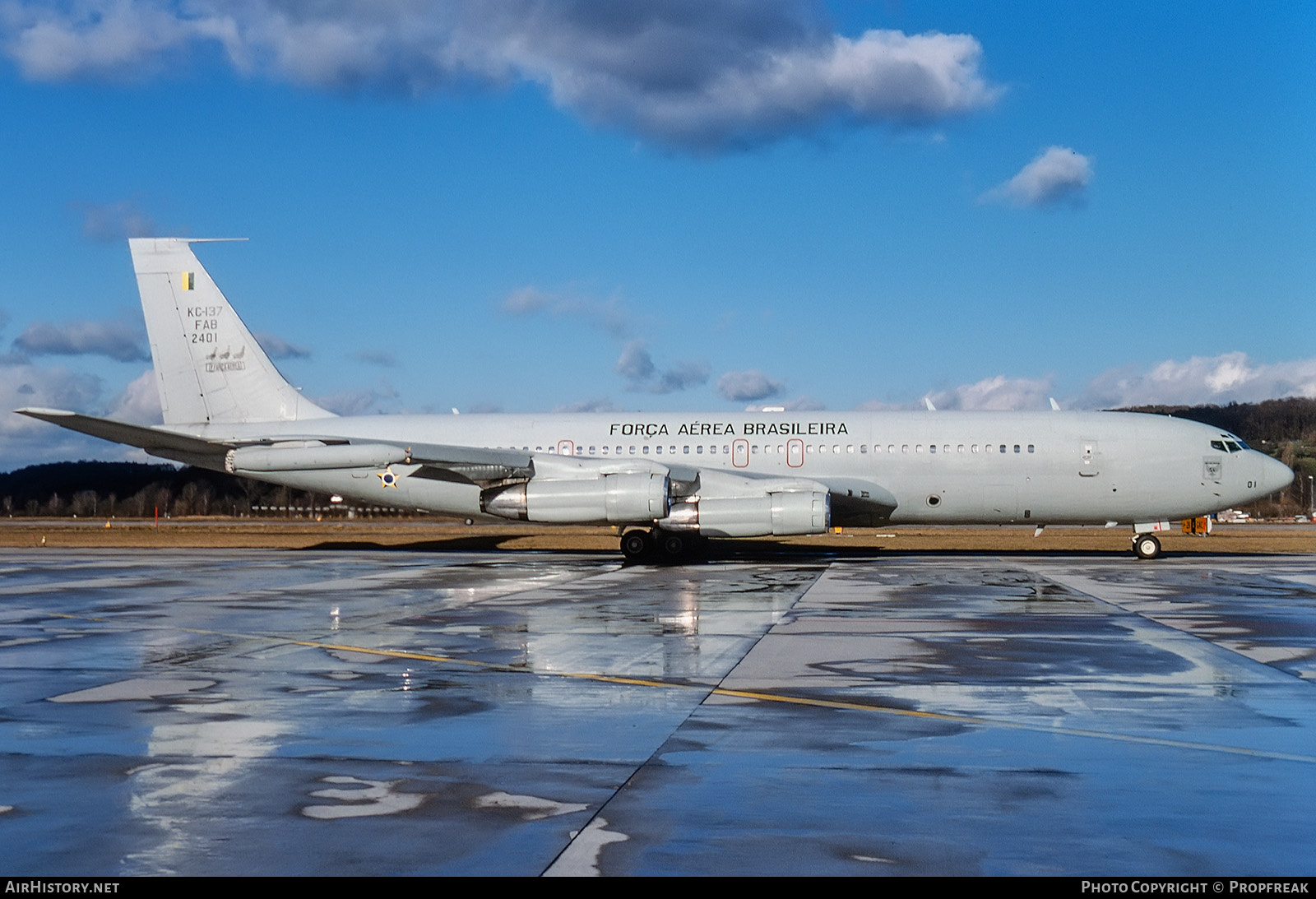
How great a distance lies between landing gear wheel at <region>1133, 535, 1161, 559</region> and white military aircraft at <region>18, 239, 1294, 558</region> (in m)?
0.06

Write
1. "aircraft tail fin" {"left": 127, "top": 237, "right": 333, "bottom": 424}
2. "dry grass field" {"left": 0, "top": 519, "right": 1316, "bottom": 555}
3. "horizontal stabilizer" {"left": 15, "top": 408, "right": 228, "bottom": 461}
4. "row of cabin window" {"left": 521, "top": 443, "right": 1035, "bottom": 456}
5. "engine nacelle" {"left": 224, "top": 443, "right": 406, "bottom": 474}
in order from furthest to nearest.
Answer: "dry grass field" {"left": 0, "top": 519, "right": 1316, "bottom": 555}, "aircraft tail fin" {"left": 127, "top": 237, "right": 333, "bottom": 424}, "row of cabin window" {"left": 521, "top": 443, "right": 1035, "bottom": 456}, "engine nacelle" {"left": 224, "top": 443, "right": 406, "bottom": 474}, "horizontal stabilizer" {"left": 15, "top": 408, "right": 228, "bottom": 461}

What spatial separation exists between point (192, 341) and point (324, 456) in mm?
8113

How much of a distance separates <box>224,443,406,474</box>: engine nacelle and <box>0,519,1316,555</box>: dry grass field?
Result: 970 cm

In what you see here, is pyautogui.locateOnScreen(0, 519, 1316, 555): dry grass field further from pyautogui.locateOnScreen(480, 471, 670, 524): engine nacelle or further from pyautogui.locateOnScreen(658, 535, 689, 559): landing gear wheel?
pyautogui.locateOnScreen(480, 471, 670, 524): engine nacelle

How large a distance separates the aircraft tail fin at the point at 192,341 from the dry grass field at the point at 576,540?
774 centimetres

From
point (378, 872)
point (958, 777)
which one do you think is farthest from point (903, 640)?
point (378, 872)

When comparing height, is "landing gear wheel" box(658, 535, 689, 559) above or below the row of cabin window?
below

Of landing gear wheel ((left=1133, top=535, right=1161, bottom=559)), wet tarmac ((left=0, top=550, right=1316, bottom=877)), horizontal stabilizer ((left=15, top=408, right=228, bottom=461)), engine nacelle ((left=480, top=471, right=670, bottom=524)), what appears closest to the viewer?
wet tarmac ((left=0, top=550, right=1316, bottom=877))

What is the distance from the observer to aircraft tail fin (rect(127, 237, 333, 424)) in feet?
108

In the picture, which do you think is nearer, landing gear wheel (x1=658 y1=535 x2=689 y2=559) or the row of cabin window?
the row of cabin window

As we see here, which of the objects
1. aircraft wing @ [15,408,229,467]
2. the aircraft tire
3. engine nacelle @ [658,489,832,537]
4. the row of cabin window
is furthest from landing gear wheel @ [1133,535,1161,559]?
aircraft wing @ [15,408,229,467]

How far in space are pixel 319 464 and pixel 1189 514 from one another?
23.1m

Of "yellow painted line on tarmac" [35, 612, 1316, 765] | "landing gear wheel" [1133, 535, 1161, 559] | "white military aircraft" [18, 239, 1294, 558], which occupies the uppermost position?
"white military aircraft" [18, 239, 1294, 558]
